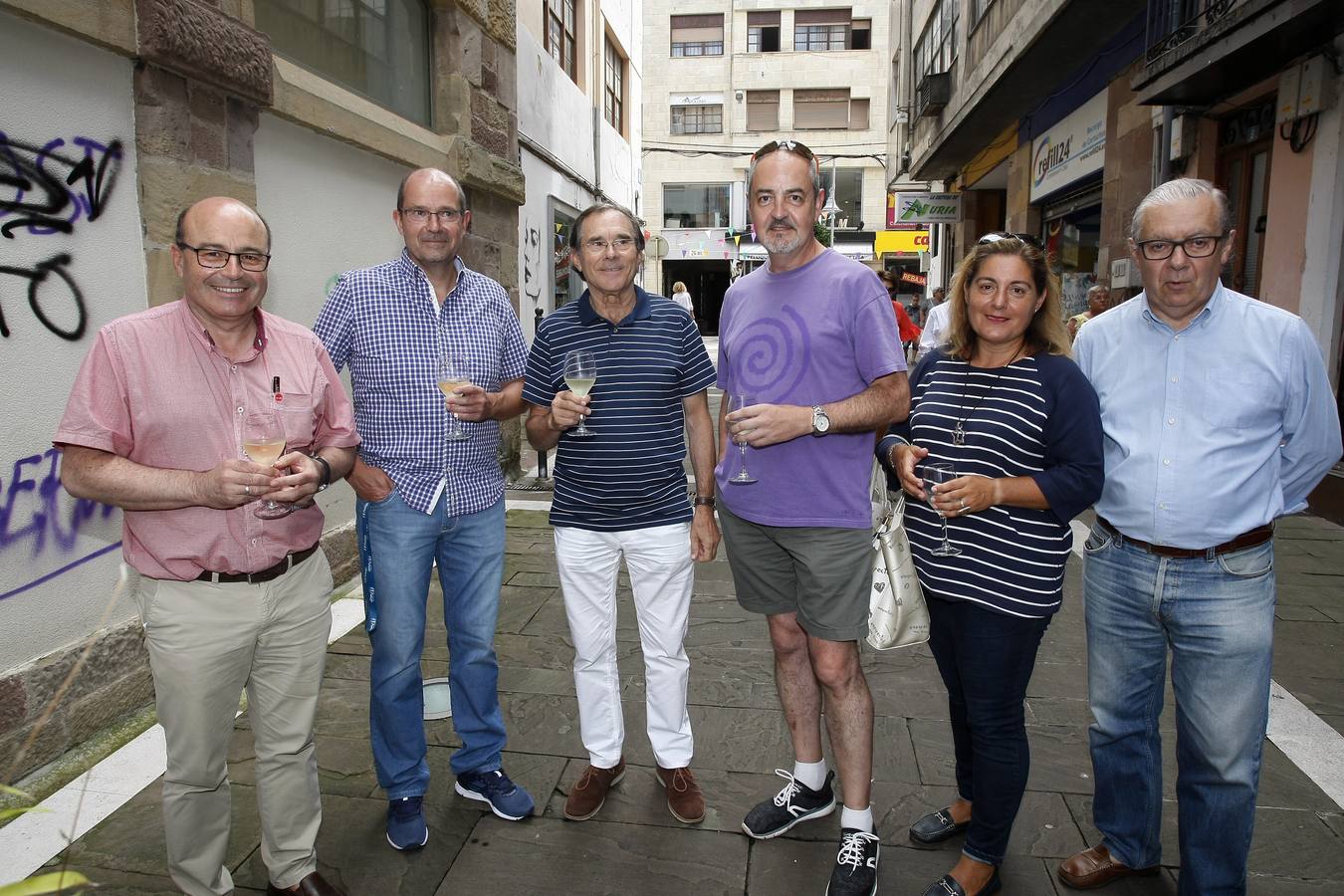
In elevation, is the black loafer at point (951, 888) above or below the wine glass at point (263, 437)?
below

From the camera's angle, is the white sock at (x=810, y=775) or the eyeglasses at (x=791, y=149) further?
the white sock at (x=810, y=775)

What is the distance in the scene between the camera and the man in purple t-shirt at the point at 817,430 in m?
2.74

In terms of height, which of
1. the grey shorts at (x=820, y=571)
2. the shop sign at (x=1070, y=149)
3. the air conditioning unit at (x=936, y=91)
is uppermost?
the air conditioning unit at (x=936, y=91)

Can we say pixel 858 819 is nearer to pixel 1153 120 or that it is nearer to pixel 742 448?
pixel 742 448

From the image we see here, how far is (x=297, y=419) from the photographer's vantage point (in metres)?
Result: 2.37

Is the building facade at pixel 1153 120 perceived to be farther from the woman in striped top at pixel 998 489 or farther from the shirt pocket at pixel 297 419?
the shirt pocket at pixel 297 419

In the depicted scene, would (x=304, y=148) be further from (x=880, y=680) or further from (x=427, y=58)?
(x=880, y=680)

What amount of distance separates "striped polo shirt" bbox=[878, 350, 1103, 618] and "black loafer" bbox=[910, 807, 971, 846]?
93 centimetres

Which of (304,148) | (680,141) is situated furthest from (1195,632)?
(680,141)

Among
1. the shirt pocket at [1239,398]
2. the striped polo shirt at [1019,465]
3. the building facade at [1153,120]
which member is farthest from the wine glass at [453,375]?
the building facade at [1153,120]

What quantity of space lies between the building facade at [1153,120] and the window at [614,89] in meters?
5.98

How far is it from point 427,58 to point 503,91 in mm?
1109

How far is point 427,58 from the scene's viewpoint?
7578mm

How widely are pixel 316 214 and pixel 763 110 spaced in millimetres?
34839
